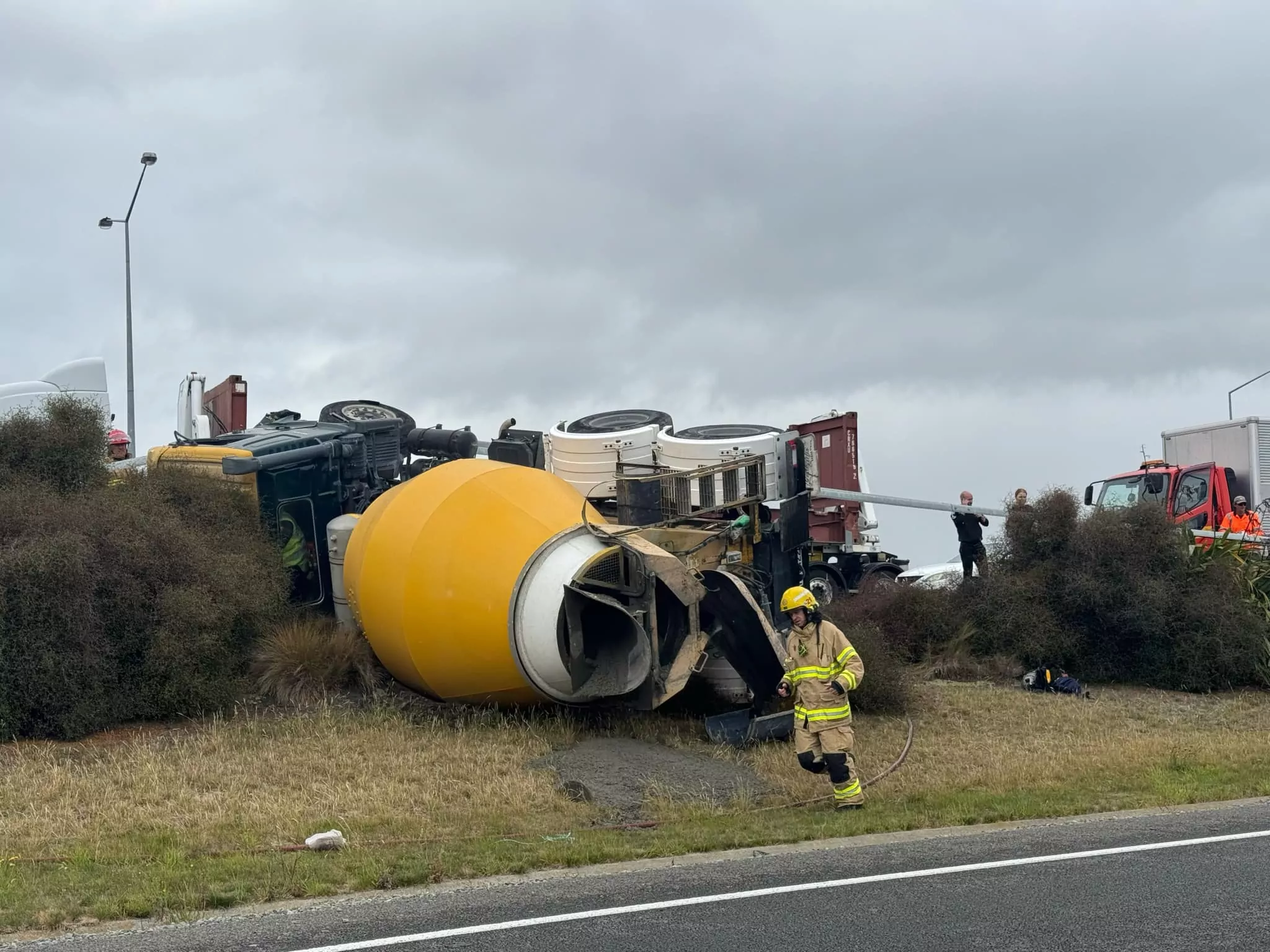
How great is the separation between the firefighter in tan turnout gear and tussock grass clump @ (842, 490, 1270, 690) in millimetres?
7112

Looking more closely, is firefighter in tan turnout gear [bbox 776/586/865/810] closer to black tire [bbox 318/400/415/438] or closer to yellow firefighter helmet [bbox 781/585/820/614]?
yellow firefighter helmet [bbox 781/585/820/614]

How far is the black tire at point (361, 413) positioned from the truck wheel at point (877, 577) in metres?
6.90

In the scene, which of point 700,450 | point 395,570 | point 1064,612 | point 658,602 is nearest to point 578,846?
point 658,602

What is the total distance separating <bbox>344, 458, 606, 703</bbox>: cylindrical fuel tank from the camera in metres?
12.0

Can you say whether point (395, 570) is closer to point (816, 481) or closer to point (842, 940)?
point (816, 481)

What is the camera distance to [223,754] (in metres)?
11.3

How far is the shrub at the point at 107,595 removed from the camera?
12.2 meters

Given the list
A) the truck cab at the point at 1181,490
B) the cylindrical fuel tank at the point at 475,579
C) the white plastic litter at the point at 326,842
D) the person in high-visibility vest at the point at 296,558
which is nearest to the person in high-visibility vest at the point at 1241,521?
the truck cab at the point at 1181,490

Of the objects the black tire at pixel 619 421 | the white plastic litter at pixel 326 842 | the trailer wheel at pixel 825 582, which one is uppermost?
the black tire at pixel 619 421

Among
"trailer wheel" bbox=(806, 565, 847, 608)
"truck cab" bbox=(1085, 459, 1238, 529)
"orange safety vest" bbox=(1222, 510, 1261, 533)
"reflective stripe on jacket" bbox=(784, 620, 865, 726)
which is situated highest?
"truck cab" bbox=(1085, 459, 1238, 529)

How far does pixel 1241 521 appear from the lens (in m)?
19.9

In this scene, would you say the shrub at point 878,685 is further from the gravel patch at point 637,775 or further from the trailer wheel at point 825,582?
the trailer wheel at point 825,582

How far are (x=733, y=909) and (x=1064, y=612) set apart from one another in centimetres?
1230

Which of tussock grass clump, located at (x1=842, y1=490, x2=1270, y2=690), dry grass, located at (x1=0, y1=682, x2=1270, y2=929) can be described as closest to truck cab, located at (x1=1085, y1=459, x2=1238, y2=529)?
tussock grass clump, located at (x1=842, y1=490, x2=1270, y2=690)
